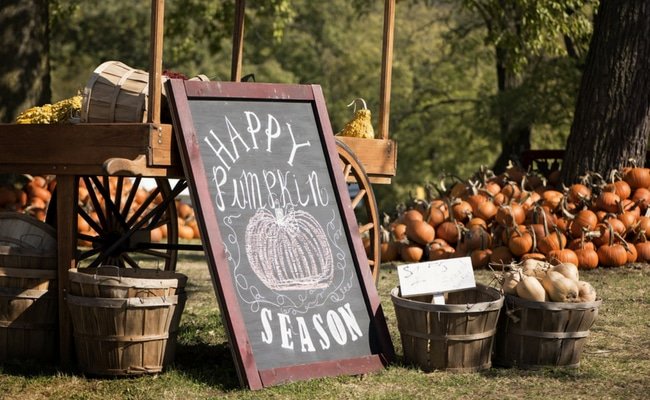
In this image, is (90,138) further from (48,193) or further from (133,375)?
(48,193)

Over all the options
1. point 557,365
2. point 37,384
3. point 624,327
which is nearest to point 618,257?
point 624,327

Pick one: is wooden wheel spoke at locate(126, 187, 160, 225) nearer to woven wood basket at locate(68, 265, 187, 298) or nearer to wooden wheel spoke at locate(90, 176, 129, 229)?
wooden wheel spoke at locate(90, 176, 129, 229)

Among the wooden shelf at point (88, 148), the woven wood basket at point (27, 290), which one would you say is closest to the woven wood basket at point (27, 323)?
the woven wood basket at point (27, 290)

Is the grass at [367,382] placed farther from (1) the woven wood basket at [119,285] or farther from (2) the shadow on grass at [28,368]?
(1) the woven wood basket at [119,285]

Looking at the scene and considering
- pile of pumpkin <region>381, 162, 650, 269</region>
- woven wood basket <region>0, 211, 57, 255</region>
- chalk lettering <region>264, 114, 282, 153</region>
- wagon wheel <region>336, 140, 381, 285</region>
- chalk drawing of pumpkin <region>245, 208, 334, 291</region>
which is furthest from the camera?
pile of pumpkin <region>381, 162, 650, 269</region>

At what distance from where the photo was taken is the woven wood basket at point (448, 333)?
5270 millimetres

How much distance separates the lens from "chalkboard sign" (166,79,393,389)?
5.16 m

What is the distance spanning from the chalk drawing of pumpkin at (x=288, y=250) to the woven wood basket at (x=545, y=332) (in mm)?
1039

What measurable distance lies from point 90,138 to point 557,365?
9.15 ft

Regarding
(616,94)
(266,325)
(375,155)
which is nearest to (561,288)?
(266,325)

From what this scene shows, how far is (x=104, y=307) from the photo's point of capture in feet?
16.6

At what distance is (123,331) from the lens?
5102mm

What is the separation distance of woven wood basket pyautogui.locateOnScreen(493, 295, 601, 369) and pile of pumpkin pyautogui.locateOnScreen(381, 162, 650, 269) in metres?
3.16

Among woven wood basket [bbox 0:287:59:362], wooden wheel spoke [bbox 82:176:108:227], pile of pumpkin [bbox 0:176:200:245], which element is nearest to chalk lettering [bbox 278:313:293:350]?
woven wood basket [bbox 0:287:59:362]
